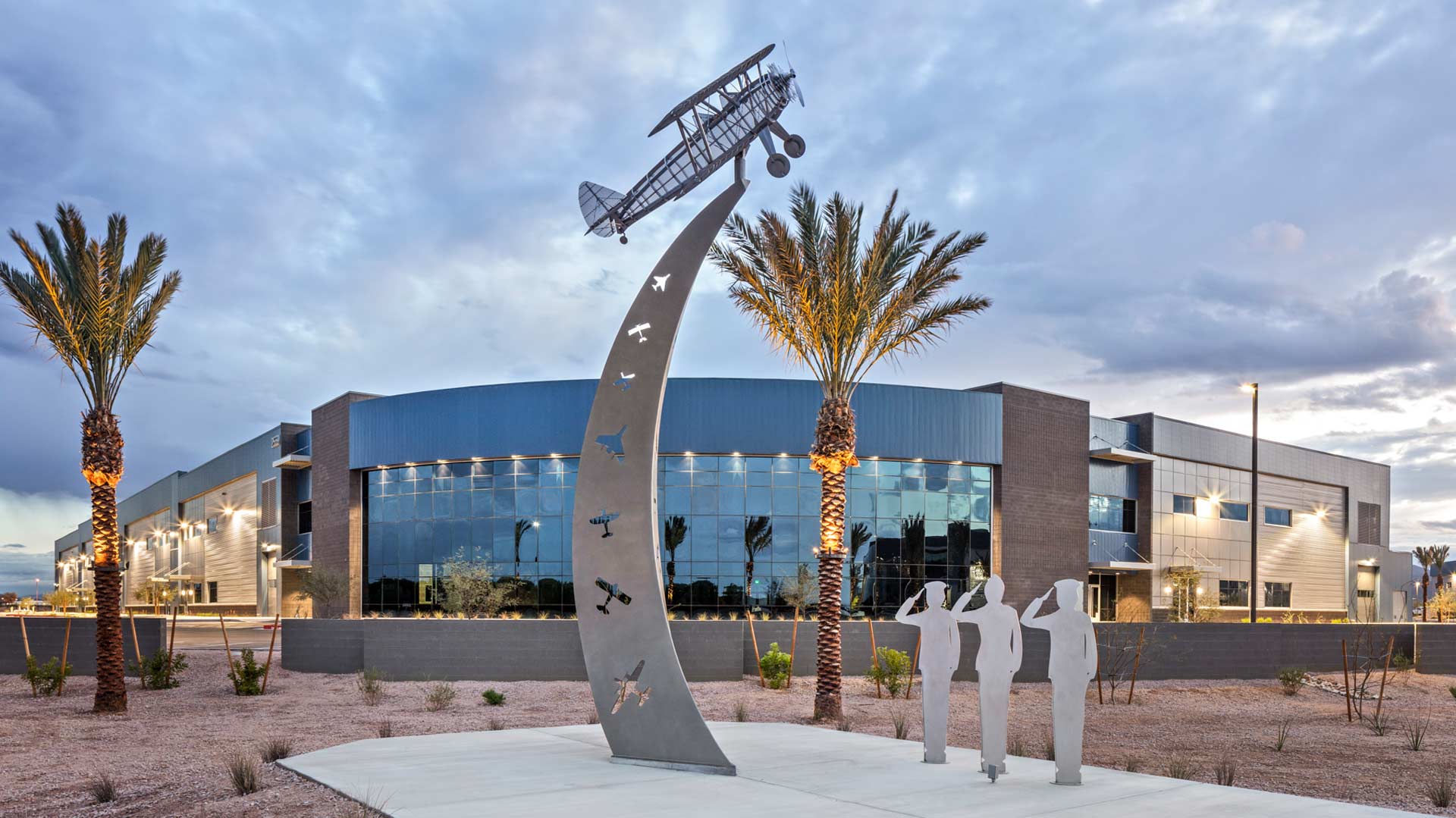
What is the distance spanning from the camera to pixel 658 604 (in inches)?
409

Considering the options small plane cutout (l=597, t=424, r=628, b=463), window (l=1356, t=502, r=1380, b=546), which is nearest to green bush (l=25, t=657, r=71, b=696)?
small plane cutout (l=597, t=424, r=628, b=463)

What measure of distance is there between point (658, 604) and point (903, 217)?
10309 mm

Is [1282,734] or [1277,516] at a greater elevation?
[1277,516]

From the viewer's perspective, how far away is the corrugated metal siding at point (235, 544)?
58.8 meters

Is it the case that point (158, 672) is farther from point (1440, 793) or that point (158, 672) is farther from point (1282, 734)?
point (1440, 793)

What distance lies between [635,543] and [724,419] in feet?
90.5

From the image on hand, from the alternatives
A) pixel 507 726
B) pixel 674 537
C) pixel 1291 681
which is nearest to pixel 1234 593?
pixel 674 537

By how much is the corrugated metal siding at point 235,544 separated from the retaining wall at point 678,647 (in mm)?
36313

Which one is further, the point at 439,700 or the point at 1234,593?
the point at 1234,593

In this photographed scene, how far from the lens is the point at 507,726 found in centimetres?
1559

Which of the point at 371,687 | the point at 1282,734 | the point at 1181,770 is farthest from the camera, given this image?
the point at 371,687

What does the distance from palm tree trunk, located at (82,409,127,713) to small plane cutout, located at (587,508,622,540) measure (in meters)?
11.5

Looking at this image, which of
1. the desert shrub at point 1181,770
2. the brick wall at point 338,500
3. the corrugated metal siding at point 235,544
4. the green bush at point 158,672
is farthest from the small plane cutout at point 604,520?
the corrugated metal siding at point 235,544

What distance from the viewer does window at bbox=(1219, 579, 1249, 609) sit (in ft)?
164
